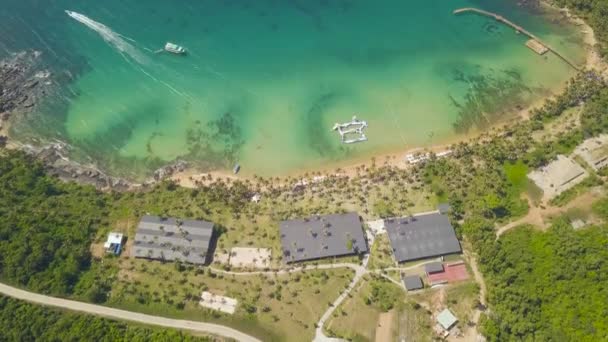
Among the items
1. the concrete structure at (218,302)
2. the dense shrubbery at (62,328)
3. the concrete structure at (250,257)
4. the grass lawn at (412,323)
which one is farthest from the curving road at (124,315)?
the grass lawn at (412,323)

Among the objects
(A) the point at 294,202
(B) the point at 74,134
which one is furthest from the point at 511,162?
(B) the point at 74,134

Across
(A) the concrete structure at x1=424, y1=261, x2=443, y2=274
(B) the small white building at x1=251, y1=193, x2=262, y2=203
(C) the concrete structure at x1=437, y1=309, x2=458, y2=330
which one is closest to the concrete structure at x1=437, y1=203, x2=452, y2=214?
(A) the concrete structure at x1=424, y1=261, x2=443, y2=274

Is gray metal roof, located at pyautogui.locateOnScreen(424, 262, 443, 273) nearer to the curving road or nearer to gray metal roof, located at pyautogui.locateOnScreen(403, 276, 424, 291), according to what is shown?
gray metal roof, located at pyautogui.locateOnScreen(403, 276, 424, 291)

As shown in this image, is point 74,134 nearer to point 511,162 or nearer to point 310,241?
point 310,241

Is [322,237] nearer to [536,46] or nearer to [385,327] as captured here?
[385,327]

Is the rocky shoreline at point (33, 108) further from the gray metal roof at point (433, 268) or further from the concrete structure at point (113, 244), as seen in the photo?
the gray metal roof at point (433, 268)

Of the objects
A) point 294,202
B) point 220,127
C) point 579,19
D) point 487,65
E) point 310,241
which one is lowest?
point 310,241
